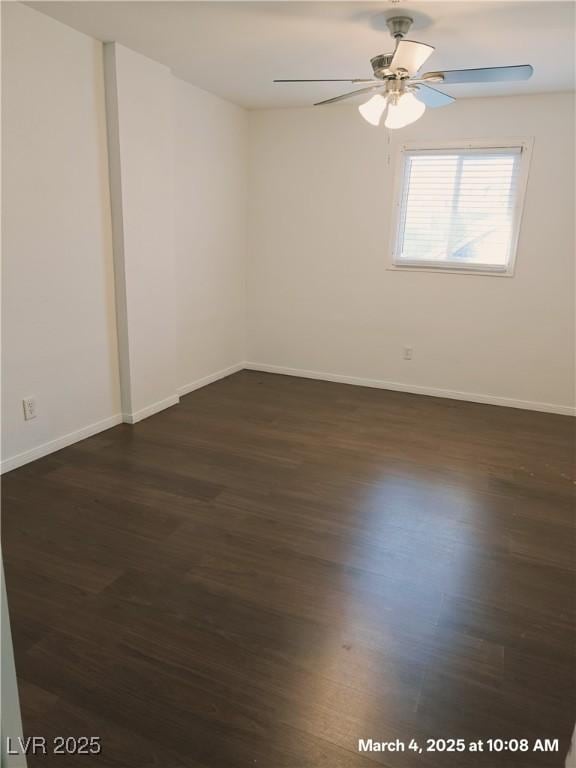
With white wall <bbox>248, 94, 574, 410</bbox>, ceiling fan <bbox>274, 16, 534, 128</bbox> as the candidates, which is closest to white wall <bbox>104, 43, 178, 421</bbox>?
white wall <bbox>248, 94, 574, 410</bbox>

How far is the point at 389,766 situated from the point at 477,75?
2.83 metres

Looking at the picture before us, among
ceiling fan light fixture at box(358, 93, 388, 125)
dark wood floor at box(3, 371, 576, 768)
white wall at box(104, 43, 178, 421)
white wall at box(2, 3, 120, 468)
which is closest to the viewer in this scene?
dark wood floor at box(3, 371, 576, 768)

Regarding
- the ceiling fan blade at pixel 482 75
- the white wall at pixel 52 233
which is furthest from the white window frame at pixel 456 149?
the white wall at pixel 52 233

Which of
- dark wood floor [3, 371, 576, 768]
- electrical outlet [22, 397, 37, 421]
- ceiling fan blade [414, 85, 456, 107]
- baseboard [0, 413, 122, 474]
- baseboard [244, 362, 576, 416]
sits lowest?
dark wood floor [3, 371, 576, 768]

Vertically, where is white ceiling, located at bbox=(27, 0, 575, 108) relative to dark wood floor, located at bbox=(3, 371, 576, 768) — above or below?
above

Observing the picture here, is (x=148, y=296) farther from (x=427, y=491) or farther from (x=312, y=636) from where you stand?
(x=312, y=636)

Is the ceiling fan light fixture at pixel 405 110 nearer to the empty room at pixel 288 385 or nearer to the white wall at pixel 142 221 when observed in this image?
the empty room at pixel 288 385

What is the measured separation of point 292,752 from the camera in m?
1.44

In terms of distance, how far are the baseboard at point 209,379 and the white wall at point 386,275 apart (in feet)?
1.14

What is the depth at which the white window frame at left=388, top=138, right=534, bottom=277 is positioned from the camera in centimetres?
402

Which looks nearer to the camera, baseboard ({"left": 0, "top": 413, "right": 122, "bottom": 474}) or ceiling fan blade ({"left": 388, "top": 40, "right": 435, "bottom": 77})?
ceiling fan blade ({"left": 388, "top": 40, "right": 435, "bottom": 77})

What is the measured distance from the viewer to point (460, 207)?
4.30 m

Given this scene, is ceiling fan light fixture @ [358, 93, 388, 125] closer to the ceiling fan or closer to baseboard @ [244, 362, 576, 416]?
the ceiling fan

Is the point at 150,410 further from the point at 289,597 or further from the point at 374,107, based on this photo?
the point at 374,107
